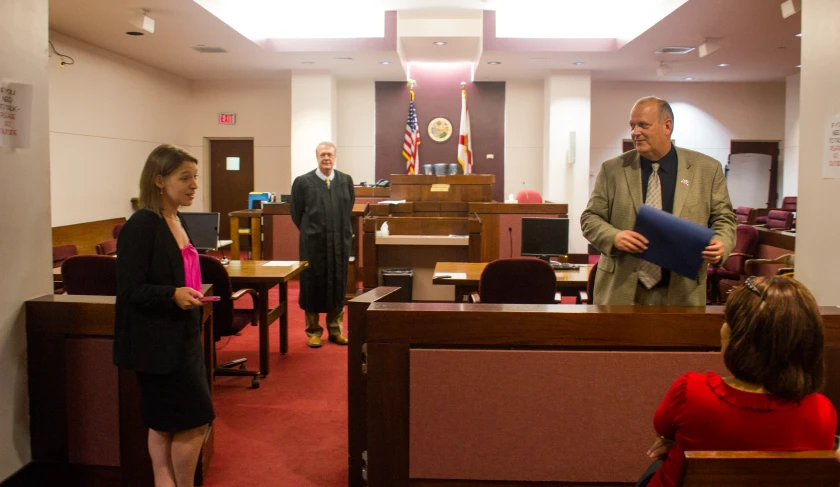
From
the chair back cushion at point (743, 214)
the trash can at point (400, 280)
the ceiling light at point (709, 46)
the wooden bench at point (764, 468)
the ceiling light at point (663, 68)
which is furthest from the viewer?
the chair back cushion at point (743, 214)

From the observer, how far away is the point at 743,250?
24.4ft

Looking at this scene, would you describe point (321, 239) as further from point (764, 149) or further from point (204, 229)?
point (764, 149)

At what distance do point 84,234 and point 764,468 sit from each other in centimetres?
966

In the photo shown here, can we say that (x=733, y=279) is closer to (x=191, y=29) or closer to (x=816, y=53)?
(x=816, y=53)

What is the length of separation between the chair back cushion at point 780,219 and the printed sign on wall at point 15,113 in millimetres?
7930

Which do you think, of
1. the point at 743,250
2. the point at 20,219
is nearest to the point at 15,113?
the point at 20,219

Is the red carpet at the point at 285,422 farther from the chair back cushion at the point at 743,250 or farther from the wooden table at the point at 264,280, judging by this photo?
the chair back cushion at the point at 743,250

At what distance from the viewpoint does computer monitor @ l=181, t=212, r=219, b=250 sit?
18.2 feet

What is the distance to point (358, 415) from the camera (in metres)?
2.79

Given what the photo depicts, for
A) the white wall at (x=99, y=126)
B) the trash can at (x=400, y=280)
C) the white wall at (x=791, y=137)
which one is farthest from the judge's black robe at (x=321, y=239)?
the white wall at (x=791, y=137)

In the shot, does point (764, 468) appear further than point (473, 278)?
No

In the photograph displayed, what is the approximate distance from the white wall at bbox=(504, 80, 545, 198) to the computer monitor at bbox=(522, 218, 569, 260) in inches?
300

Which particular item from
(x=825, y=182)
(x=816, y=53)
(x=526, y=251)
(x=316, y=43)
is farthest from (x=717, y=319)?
(x=316, y=43)

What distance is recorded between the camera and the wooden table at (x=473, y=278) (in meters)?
4.62
